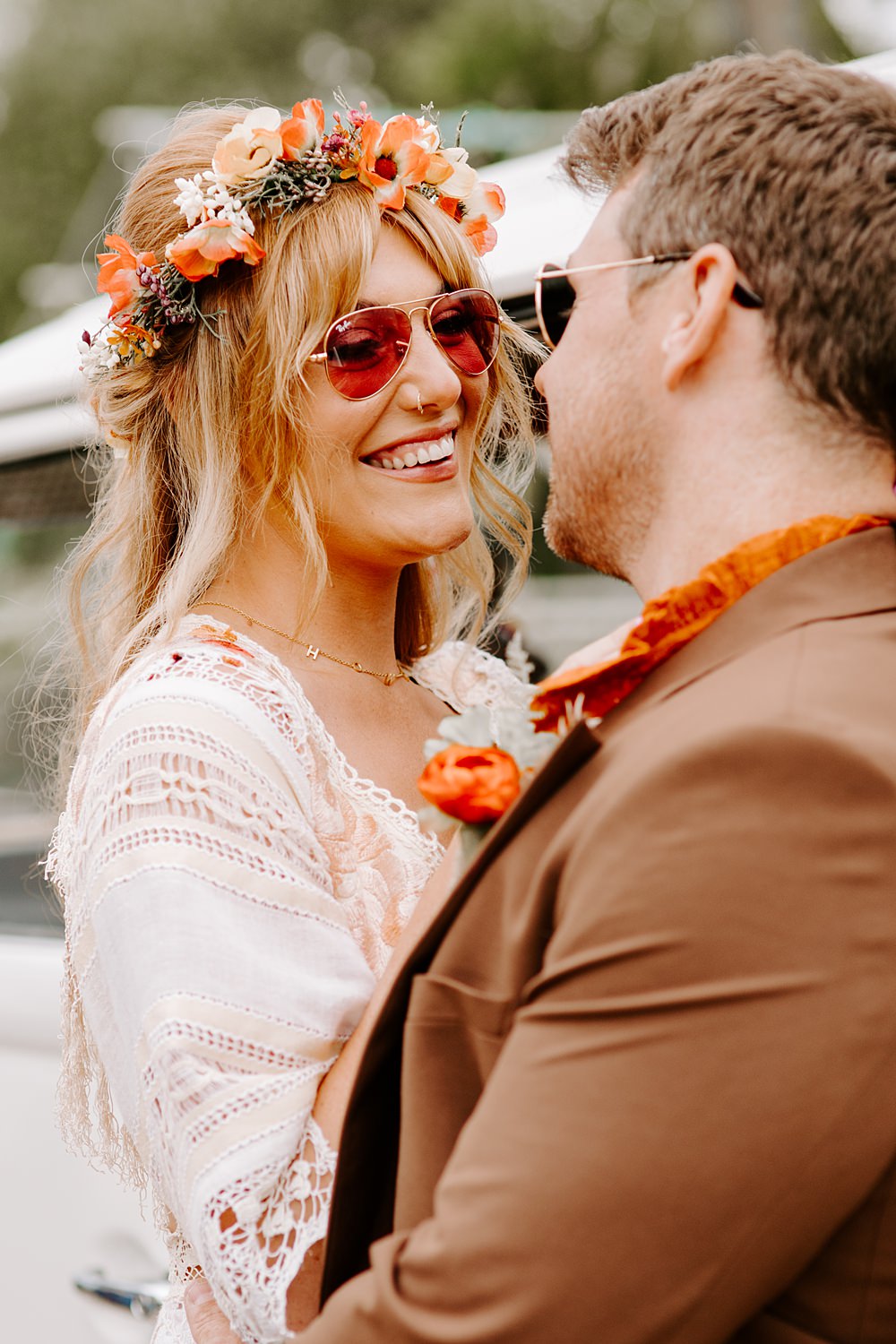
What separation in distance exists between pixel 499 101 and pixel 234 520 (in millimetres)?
20339

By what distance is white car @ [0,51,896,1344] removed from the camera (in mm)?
2643

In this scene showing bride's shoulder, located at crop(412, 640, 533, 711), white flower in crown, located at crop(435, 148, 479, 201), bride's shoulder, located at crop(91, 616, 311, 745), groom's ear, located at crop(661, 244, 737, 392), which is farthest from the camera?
bride's shoulder, located at crop(412, 640, 533, 711)

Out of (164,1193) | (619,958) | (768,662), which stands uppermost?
(768,662)

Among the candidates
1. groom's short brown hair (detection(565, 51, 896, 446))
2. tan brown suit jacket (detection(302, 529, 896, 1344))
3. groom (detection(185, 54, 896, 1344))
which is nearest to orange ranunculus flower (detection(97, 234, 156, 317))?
groom (detection(185, 54, 896, 1344))

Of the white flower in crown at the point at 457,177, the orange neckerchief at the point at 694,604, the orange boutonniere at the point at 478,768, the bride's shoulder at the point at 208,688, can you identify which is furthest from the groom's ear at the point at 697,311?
the white flower in crown at the point at 457,177

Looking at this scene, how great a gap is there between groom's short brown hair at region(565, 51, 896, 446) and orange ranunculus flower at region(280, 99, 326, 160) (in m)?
0.85

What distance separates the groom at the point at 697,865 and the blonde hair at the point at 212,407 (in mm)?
657

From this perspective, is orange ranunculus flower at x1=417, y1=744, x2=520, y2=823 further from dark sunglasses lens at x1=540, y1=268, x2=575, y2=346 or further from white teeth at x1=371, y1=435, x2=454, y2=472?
white teeth at x1=371, y1=435, x2=454, y2=472

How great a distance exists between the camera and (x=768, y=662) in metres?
1.28

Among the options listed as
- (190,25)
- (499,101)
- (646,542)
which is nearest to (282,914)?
(646,542)

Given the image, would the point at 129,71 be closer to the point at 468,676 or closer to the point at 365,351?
the point at 468,676

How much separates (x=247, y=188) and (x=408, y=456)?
48cm

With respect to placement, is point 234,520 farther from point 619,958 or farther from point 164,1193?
point 619,958

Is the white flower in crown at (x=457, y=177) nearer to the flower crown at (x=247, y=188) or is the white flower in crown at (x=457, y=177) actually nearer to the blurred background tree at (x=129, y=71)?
the flower crown at (x=247, y=188)
